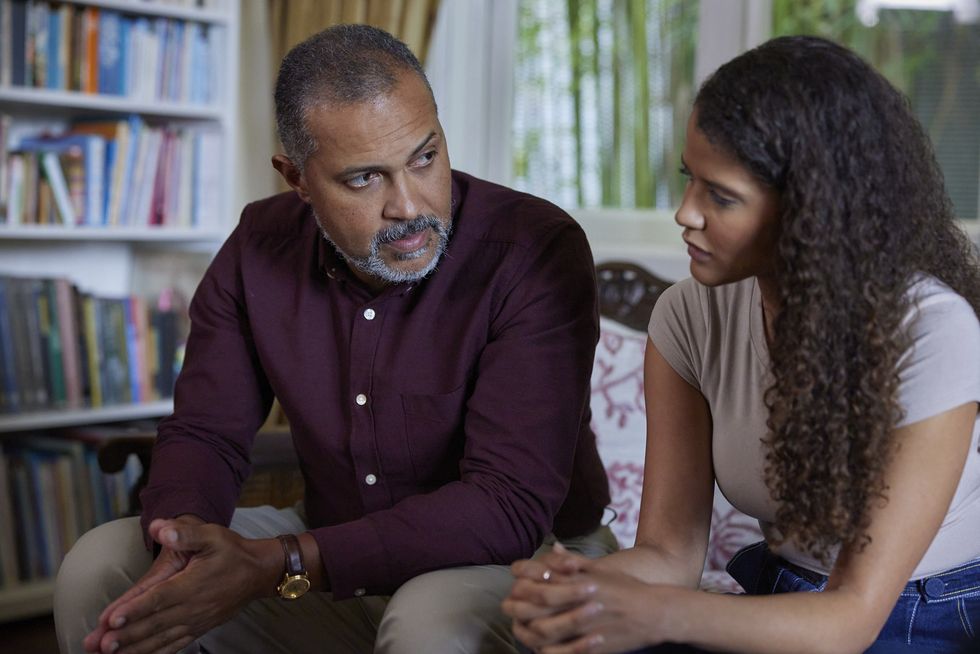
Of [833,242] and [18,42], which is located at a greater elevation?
[18,42]

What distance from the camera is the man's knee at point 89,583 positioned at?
1489mm

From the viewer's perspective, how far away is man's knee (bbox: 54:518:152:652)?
149 cm

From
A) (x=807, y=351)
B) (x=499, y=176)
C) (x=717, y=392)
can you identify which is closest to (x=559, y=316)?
(x=717, y=392)

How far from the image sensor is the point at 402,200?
153cm

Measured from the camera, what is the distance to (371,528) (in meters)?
1.43

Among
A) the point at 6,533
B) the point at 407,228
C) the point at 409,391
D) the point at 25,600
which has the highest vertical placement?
the point at 407,228

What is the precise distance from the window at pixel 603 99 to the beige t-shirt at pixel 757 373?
1322 millimetres

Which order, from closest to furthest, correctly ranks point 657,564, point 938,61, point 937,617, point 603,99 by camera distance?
point 937,617 → point 657,564 → point 938,61 → point 603,99

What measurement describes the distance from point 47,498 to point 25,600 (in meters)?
0.25

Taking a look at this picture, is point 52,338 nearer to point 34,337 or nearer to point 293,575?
point 34,337

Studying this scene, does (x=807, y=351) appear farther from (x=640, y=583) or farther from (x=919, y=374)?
(x=640, y=583)

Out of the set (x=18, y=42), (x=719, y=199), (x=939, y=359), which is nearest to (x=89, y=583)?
(x=719, y=199)

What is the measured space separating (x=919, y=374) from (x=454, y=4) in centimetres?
203

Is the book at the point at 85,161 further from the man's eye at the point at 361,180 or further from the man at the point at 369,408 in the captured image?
the man's eye at the point at 361,180
